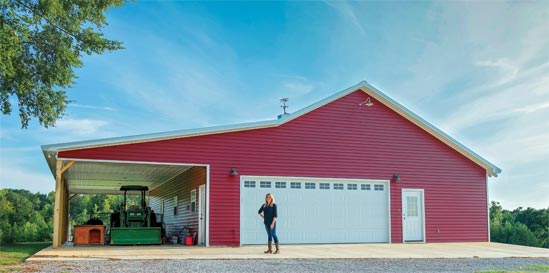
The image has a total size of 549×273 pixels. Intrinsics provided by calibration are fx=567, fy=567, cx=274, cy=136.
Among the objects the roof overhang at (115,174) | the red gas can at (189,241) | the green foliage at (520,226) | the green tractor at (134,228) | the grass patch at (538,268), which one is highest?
the roof overhang at (115,174)

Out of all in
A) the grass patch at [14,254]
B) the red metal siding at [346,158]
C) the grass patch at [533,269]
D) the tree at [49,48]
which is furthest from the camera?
the red metal siding at [346,158]

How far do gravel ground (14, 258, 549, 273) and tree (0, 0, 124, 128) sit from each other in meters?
5.22

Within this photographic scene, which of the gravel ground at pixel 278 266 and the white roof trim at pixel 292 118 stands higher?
the white roof trim at pixel 292 118

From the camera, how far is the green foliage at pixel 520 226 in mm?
30156

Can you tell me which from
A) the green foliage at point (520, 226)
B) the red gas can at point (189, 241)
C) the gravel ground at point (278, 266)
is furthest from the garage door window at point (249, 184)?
the green foliage at point (520, 226)

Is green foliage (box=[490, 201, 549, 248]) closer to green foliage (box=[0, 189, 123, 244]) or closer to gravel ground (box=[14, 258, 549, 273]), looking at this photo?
gravel ground (box=[14, 258, 549, 273])

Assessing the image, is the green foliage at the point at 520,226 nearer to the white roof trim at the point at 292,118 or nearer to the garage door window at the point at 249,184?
the white roof trim at the point at 292,118

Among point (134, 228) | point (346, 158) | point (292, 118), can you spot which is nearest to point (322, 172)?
point (346, 158)

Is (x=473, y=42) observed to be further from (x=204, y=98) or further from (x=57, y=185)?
(x=57, y=185)

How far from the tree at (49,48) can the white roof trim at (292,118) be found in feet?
4.16

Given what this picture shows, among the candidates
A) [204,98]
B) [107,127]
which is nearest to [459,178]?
[204,98]

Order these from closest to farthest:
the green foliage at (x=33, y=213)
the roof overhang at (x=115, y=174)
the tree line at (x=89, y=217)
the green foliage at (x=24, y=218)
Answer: the roof overhang at (x=115, y=174) < the green foliage at (x=24, y=218) < the green foliage at (x=33, y=213) < the tree line at (x=89, y=217)

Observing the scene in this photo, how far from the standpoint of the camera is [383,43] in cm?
1697

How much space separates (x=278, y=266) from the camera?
10094 mm
